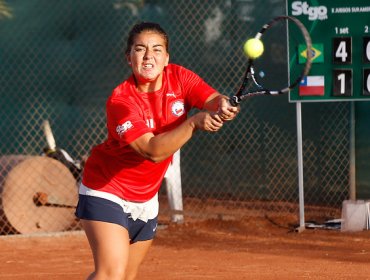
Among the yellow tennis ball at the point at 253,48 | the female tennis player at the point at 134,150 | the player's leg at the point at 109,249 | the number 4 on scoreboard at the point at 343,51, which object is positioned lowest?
the player's leg at the point at 109,249

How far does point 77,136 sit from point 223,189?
200cm

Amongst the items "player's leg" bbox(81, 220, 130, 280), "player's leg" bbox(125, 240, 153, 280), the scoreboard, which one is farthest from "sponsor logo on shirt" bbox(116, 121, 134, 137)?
the scoreboard

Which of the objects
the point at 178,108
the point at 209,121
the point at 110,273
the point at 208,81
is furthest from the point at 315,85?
the point at 209,121

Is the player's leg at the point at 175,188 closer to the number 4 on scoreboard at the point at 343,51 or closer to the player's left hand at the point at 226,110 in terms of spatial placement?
the number 4 on scoreboard at the point at 343,51

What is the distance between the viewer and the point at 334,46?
9234 mm

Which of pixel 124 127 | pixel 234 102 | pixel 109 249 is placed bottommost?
pixel 109 249

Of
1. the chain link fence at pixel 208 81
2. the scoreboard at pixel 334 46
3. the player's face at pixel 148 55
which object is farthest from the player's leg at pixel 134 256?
the chain link fence at pixel 208 81

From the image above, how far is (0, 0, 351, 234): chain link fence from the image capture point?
10.6 metres

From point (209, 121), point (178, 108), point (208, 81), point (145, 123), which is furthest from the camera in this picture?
point (208, 81)

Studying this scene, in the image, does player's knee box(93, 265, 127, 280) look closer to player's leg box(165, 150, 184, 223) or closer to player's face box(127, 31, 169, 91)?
player's face box(127, 31, 169, 91)

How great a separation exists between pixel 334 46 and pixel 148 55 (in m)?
4.96

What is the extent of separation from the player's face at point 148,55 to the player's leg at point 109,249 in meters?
0.84

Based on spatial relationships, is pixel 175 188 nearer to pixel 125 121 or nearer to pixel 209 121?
pixel 125 121

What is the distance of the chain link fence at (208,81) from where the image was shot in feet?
34.8
